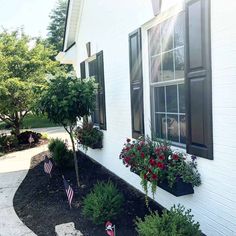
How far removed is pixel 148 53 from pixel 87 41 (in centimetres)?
374

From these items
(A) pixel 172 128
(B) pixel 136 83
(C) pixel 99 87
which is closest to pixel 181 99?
(A) pixel 172 128

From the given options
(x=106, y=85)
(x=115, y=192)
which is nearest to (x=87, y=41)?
(x=106, y=85)

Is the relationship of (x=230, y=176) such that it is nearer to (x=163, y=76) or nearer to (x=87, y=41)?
(x=163, y=76)

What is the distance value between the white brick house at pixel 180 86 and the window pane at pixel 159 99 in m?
0.01

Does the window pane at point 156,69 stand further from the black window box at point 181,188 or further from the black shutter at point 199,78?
the black window box at point 181,188

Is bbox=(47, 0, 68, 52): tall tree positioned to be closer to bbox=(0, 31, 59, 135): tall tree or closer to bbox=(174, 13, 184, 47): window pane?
bbox=(0, 31, 59, 135): tall tree

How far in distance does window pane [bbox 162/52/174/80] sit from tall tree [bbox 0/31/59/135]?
21.7ft

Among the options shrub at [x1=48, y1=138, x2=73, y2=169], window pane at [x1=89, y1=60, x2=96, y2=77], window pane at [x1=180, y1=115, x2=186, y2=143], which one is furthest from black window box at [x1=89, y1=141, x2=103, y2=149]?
window pane at [x1=180, y1=115, x2=186, y2=143]

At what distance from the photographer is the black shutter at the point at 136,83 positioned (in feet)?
16.1

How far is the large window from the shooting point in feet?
13.1

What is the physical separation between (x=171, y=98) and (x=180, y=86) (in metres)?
0.30

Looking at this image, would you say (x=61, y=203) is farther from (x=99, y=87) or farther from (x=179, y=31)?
(x=179, y=31)

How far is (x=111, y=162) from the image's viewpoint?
22.5 feet

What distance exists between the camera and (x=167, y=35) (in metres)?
4.25
